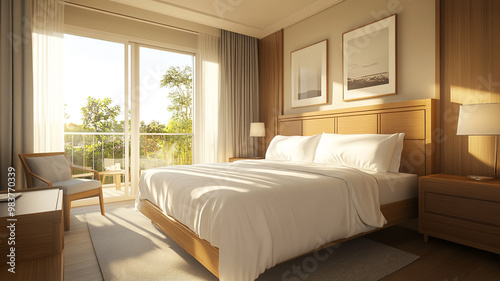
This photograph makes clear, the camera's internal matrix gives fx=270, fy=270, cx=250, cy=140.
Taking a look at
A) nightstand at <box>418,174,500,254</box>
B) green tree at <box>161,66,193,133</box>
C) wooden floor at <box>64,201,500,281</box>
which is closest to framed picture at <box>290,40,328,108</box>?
green tree at <box>161,66,193,133</box>

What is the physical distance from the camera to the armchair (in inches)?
117

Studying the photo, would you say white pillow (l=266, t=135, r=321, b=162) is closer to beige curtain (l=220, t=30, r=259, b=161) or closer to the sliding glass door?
beige curtain (l=220, t=30, r=259, b=161)

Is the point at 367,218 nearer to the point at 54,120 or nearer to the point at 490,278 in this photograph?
the point at 490,278

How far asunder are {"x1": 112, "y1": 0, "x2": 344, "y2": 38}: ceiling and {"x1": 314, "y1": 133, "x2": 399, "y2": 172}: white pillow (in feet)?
6.96

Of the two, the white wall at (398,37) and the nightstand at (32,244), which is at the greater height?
the white wall at (398,37)

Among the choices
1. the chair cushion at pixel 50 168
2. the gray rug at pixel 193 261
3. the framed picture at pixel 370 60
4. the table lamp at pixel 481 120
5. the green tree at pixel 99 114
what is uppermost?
the framed picture at pixel 370 60

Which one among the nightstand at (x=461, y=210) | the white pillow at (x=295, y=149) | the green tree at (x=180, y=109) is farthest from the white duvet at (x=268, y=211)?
the green tree at (x=180, y=109)

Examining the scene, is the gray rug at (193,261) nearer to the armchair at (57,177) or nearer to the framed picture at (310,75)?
the armchair at (57,177)

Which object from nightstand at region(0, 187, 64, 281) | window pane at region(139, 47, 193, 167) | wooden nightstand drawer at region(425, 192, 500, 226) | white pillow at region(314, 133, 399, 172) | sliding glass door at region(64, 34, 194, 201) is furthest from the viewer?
window pane at region(139, 47, 193, 167)

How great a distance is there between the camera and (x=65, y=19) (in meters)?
3.91

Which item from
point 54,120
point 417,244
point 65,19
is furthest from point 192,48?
point 417,244

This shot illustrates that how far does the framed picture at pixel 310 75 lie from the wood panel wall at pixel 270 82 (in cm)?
37

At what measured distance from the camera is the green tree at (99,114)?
4266 mm

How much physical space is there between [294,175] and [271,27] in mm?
3548
